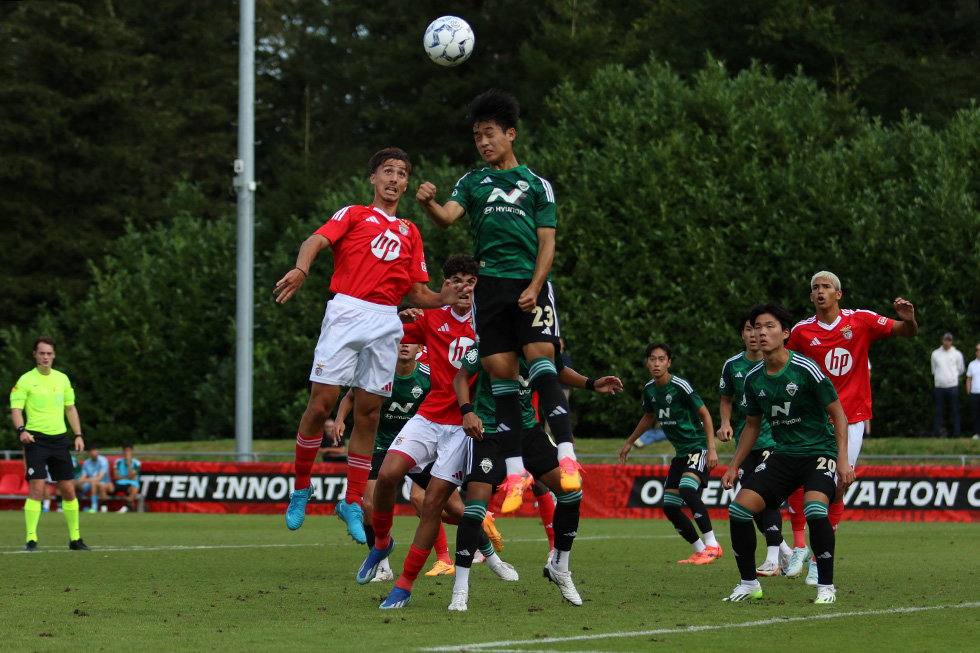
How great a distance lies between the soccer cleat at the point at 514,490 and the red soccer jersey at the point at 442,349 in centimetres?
105

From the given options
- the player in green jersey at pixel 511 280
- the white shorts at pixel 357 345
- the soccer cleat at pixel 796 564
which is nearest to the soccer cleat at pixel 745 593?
the player in green jersey at pixel 511 280

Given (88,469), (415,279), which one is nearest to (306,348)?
(88,469)

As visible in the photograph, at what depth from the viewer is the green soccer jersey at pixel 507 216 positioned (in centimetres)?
736

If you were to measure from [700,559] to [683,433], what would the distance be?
1.35 meters

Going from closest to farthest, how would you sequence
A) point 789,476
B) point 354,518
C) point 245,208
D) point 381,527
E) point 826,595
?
point 826,595 < point 789,476 < point 381,527 < point 354,518 < point 245,208

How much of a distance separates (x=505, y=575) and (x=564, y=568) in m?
1.96

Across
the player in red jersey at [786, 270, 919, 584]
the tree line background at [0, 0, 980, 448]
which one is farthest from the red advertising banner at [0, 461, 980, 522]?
the player in red jersey at [786, 270, 919, 584]

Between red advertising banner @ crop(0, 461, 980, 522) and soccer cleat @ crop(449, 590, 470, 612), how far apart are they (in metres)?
9.82

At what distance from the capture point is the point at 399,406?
1073 cm

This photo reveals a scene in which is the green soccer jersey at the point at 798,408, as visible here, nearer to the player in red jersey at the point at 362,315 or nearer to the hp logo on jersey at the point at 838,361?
the hp logo on jersey at the point at 838,361

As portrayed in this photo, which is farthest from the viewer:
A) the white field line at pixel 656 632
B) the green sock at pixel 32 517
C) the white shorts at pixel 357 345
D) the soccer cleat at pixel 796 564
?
the green sock at pixel 32 517

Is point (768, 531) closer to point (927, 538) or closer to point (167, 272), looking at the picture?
point (927, 538)

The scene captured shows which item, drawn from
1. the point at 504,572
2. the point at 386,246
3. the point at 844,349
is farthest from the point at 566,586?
the point at 844,349

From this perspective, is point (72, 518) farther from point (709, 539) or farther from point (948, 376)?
point (948, 376)
